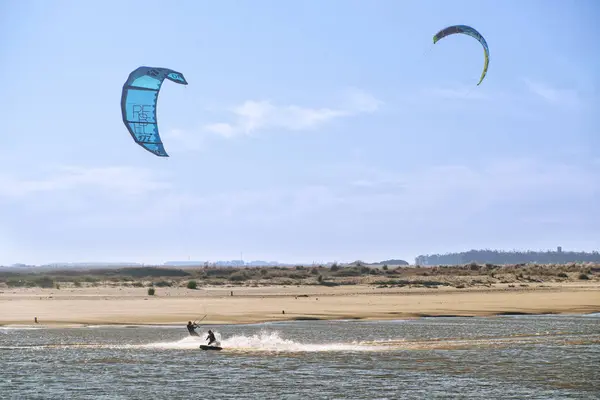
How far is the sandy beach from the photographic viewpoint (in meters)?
40.9

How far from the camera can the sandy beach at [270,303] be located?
4091 cm

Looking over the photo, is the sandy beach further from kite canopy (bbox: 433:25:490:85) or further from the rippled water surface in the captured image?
kite canopy (bbox: 433:25:490:85)

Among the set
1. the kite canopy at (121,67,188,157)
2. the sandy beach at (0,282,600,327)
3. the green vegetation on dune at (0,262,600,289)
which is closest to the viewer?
the kite canopy at (121,67,188,157)

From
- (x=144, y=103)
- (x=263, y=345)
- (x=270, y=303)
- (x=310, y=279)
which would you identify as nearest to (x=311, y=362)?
(x=263, y=345)

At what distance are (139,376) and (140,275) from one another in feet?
224

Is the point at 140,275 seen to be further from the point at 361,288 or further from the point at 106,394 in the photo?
the point at 106,394

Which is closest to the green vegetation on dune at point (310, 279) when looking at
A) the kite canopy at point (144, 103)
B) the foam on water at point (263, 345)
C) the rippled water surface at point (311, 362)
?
the rippled water surface at point (311, 362)

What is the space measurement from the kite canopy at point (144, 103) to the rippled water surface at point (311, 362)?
23.0 ft

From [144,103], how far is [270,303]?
21.3 meters

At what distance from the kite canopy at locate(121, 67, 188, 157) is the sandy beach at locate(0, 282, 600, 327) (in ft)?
38.2

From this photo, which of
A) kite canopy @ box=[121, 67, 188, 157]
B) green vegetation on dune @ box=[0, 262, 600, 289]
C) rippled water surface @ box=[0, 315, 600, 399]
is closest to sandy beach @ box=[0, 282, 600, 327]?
rippled water surface @ box=[0, 315, 600, 399]

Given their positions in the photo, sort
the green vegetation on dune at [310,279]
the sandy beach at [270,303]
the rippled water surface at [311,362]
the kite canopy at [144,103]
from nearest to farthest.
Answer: the rippled water surface at [311,362]
the kite canopy at [144,103]
the sandy beach at [270,303]
the green vegetation on dune at [310,279]

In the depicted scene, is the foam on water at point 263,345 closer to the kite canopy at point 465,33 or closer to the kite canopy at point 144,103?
the kite canopy at point 144,103

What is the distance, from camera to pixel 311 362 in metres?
26.0
